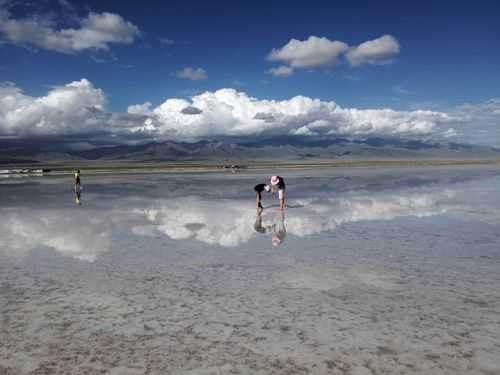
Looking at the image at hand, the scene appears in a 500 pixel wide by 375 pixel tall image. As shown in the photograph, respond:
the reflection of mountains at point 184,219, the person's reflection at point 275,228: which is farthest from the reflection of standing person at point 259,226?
the reflection of mountains at point 184,219

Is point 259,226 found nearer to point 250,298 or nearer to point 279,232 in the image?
point 279,232

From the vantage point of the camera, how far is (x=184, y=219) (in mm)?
18562

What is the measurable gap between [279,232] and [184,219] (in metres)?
5.13

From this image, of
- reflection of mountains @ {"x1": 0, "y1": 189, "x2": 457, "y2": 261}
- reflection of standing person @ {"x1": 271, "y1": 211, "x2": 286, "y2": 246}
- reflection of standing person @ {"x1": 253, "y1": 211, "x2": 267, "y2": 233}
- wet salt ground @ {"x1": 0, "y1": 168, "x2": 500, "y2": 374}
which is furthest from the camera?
reflection of standing person @ {"x1": 253, "y1": 211, "x2": 267, "y2": 233}

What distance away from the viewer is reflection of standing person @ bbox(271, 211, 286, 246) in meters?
13.9

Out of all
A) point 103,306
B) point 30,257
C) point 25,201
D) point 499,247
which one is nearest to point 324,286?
point 103,306

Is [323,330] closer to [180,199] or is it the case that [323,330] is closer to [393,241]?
[393,241]

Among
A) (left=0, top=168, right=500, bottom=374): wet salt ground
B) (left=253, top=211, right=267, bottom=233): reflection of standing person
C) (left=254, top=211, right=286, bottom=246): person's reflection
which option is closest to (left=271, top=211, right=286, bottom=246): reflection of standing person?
(left=254, top=211, right=286, bottom=246): person's reflection

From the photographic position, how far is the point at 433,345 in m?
6.31

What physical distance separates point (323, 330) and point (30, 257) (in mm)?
9137

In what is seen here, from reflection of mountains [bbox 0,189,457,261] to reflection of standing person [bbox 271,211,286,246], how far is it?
12.5 inches

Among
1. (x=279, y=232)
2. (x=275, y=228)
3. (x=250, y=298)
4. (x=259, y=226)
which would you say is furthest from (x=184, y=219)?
(x=250, y=298)

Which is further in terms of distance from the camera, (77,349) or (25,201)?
(25,201)

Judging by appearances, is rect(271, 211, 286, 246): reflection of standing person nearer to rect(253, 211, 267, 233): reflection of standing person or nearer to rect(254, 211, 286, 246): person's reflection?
rect(254, 211, 286, 246): person's reflection
